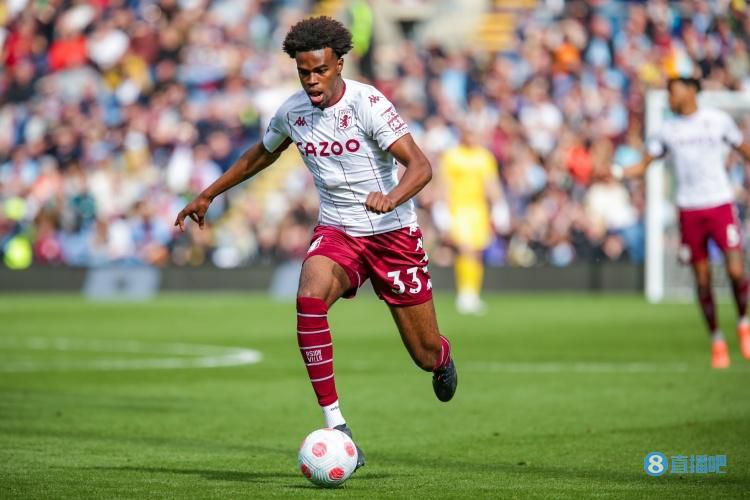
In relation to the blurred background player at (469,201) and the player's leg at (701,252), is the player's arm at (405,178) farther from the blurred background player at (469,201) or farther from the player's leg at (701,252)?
the blurred background player at (469,201)

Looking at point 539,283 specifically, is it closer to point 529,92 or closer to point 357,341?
point 529,92

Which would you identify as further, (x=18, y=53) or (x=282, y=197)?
(x=18, y=53)

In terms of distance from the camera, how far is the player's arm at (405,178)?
690 centimetres

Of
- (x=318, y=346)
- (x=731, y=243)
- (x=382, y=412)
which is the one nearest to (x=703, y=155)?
(x=731, y=243)

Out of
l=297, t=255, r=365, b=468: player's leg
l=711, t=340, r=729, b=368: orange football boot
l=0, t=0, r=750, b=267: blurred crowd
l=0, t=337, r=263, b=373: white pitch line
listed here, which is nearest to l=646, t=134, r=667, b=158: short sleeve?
l=711, t=340, r=729, b=368: orange football boot

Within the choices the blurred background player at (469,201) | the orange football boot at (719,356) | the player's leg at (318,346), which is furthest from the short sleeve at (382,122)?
the blurred background player at (469,201)

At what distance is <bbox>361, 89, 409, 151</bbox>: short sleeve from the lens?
750cm

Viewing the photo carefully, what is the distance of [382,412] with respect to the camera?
33.6 feet

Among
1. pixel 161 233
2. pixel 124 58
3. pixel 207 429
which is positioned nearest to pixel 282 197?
pixel 161 233

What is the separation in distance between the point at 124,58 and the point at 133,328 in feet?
37.6

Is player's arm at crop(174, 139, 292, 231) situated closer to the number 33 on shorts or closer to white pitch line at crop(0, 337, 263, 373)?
the number 33 on shorts

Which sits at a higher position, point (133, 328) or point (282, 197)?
point (133, 328)

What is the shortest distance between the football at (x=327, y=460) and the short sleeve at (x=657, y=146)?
7.53 meters

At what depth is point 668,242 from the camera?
25.0 metres
